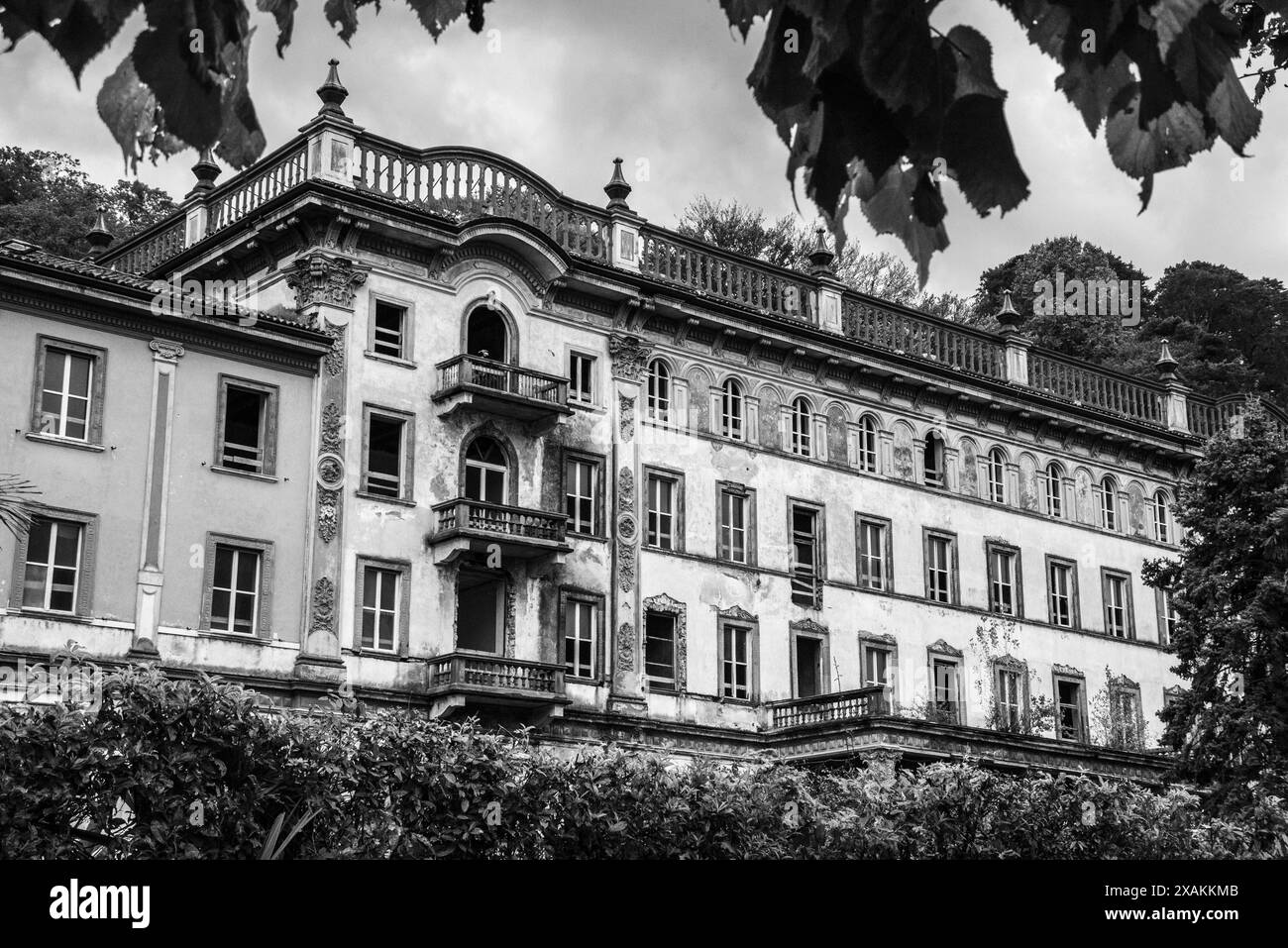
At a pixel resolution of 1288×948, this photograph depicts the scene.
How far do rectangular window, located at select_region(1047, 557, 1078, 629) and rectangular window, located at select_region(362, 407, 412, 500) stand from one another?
19457 mm

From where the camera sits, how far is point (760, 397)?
40562mm

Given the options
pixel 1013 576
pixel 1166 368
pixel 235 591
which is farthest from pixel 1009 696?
pixel 235 591

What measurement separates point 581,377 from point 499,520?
4.92m

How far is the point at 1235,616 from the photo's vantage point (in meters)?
35.3

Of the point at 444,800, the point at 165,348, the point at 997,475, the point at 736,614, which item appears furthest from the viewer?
the point at 997,475

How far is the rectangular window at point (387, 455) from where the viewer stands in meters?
34.1

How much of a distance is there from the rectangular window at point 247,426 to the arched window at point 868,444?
15.8 m

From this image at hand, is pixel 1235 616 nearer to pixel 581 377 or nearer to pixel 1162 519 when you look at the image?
pixel 1162 519

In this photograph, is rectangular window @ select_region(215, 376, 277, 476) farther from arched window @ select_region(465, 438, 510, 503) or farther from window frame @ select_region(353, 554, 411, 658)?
arched window @ select_region(465, 438, 510, 503)

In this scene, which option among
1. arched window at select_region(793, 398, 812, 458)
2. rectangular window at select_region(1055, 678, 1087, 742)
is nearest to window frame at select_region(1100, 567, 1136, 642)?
rectangular window at select_region(1055, 678, 1087, 742)

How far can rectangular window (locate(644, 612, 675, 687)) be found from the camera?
37.1 meters

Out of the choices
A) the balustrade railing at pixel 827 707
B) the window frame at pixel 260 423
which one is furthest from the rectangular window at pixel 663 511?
the window frame at pixel 260 423

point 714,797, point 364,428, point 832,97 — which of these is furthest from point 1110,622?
point 832,97
